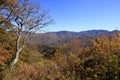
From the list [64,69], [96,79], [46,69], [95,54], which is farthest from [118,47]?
[46,69]

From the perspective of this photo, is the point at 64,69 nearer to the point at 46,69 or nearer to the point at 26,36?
the point at 46,69

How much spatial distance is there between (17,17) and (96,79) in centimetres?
1461

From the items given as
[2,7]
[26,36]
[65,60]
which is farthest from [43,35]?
[65,60]

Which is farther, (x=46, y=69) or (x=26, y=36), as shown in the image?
(x=26, y=36)

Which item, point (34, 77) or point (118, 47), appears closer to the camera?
point (118, 47)

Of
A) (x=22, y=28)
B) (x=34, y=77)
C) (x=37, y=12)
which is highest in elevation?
(x=37, y=12)

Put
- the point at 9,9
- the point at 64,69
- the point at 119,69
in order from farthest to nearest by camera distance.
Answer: the point at 9,9 → the point at 64,69 → the point at 119,69

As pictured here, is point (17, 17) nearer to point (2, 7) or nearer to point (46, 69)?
point (2, 7)

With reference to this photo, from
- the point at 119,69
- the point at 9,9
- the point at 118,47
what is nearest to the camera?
the point at 119,69

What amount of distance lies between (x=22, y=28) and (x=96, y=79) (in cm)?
1445

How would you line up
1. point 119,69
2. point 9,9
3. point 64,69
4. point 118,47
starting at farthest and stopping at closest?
point 9,9, point 64,69, point 118,47, point 119,69

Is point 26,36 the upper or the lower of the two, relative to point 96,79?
upper

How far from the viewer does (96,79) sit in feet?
28.6

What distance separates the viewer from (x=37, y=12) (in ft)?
75.0
